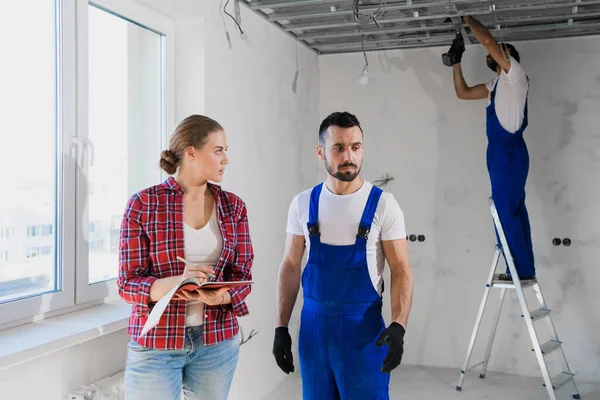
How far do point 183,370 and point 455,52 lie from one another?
3.08m

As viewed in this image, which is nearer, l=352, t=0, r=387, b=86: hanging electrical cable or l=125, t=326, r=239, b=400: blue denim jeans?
l=125, t=326, r=239, b=400: blue denim jeans

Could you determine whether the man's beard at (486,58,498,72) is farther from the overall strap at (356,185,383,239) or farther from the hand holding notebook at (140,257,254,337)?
the hand holding notebook at (140,257,254,337)

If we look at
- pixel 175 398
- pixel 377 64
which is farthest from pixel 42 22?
pixel 377 64

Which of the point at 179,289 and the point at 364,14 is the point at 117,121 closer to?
the point at 179,289

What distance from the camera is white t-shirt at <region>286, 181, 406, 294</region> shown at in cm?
218

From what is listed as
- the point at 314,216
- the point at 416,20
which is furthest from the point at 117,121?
the point at 416,20

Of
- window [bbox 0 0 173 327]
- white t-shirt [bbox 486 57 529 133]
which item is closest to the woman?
window [bbox 0 0 173 327]

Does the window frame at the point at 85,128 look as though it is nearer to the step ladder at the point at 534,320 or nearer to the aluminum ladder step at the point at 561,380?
the step ladder at the point at 534,320

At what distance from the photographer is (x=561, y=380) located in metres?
4.01

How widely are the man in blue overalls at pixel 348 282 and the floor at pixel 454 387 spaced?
1.97 metres

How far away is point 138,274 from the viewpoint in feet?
6.60

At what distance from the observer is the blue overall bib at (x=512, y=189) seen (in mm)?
3971

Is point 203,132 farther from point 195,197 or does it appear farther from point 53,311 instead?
point 53,311

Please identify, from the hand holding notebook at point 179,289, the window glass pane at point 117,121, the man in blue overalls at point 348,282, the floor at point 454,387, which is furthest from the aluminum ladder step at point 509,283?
the hand holding notebook at point 179,289
